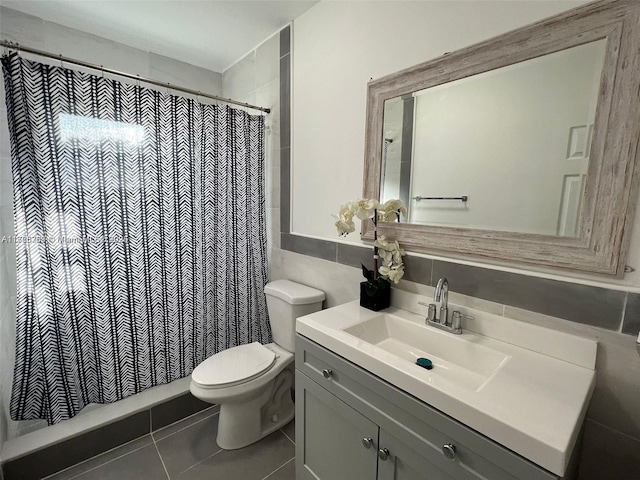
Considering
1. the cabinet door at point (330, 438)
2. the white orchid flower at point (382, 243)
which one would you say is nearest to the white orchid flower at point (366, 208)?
the white orchid flower at point (382, 243)

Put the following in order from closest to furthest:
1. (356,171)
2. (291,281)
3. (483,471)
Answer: (483,471), (356,171), (291,281)

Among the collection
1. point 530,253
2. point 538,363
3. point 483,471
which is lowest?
point 483,471

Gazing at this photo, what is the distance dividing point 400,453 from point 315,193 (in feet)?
4.29

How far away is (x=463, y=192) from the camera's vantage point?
117 cm

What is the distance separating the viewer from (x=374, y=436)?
3.14ft

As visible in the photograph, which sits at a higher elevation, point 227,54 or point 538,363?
point 227,54

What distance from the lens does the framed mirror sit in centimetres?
84

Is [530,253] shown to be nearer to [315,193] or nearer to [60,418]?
[315,193]

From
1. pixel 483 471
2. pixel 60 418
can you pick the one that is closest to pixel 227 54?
pixel 60 418

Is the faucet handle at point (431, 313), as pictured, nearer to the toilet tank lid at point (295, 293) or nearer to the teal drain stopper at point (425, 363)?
the teal drain stopper at point (425, 363)

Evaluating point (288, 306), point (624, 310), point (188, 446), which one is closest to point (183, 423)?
point (188, 446)

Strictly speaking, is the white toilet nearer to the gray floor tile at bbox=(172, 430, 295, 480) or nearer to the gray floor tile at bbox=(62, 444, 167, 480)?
the gray floor tile at bbox=(172, 430, 295, 480)

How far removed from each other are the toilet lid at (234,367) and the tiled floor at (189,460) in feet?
1.48

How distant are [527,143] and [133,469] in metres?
2.29
